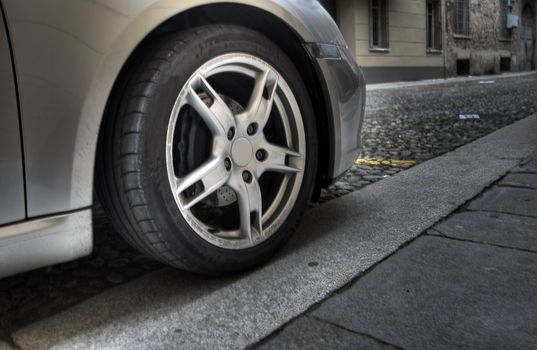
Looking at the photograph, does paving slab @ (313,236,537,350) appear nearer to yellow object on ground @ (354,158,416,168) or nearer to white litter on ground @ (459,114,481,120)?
yellow object on ground @ (354,158,416,168)

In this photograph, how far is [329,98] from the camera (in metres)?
2.29

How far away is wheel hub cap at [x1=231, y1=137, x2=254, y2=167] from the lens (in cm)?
189

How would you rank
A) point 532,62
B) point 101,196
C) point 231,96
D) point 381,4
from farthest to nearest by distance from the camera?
point 532,62 < point 381,4 < point 231,96 < point 101,196

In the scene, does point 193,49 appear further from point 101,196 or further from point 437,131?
point 437,131

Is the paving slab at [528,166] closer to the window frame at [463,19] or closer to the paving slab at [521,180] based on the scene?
the paving slab at [521,180]

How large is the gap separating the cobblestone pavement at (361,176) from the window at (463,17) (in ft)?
51.7

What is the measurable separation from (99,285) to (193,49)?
3.09ft

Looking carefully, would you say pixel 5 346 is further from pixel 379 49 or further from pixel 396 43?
pixel 396 43

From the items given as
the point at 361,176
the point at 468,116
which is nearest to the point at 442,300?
the point at 361,176

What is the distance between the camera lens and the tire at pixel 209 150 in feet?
5.44

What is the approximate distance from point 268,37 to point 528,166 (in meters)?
2.36

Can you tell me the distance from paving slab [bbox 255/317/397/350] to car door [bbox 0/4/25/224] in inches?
30.4

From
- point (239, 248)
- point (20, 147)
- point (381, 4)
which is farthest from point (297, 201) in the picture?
point (381, 4)

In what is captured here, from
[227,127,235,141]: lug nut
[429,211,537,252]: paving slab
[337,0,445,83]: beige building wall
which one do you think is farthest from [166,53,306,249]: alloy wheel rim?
[337,0,445,83]: beige building wall
